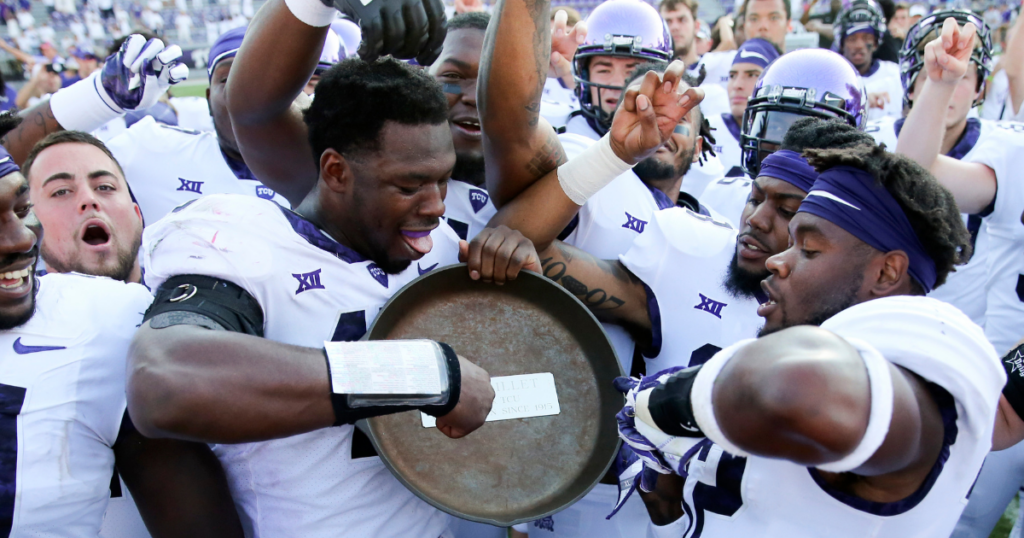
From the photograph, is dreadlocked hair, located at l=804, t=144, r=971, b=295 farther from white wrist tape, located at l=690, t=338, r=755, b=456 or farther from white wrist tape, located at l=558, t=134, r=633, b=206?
white wrist tape, located at l=690, t=338, r=755, b=456

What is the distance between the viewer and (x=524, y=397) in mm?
2305

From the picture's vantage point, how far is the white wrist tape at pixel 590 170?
2418 millimetres

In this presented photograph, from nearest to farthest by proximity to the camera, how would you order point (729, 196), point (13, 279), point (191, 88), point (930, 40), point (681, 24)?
point (13, 279) < point (930, 40) < point (729, 196) < point (681, 24) < point (191, 88)

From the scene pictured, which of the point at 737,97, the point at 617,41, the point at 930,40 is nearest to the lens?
the point at 930,40

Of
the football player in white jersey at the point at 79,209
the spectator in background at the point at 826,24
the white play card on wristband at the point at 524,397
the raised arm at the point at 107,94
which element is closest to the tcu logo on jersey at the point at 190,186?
the raised arm at the point at 107,94

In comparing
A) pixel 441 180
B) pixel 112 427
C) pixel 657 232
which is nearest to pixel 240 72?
pixel 441 180

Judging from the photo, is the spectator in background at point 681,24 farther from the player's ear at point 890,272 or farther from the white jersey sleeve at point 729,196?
the player's ear at point 890,272

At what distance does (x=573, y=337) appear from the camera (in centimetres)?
240

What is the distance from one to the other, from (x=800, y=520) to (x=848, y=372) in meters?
0.66

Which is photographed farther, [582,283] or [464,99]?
[464,99]

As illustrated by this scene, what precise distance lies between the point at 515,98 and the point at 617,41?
244cm

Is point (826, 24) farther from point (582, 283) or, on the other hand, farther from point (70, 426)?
point (70, 426)

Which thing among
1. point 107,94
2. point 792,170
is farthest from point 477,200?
point 107,94

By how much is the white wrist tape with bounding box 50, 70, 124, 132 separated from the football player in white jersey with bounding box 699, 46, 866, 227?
3295 mm
